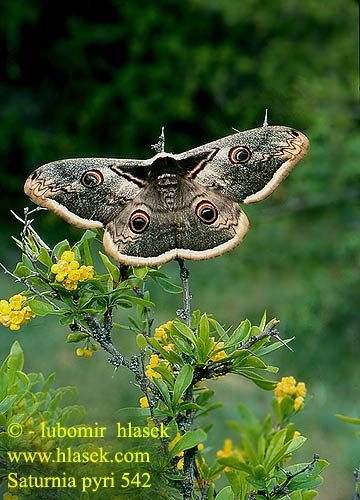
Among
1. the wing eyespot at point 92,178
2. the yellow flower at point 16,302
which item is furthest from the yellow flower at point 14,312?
the wing eyespot at point 92,178

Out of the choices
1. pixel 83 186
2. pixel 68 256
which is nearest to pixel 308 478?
pixel 68 256

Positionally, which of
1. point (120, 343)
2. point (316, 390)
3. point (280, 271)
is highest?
point (280, 271)

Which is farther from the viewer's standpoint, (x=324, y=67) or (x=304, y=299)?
(x=324, y=67)

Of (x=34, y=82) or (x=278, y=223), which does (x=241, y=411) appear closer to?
(x=278, y=223)

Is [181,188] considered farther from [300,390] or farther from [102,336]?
[300,390]

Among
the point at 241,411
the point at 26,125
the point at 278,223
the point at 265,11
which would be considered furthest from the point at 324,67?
the point at 241,411

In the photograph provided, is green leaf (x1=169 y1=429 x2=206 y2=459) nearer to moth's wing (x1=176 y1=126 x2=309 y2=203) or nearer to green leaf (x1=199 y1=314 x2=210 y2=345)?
green leaf (x1=199 y1=314 x2=210 y2=345)

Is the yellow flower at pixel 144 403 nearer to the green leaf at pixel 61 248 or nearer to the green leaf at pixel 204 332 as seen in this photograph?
the green leaf at pixel 204 332
